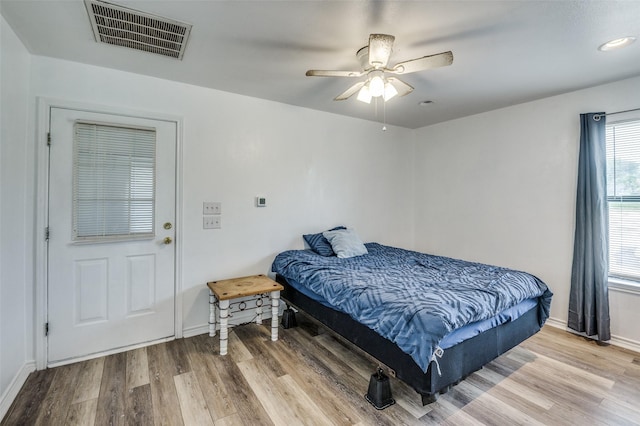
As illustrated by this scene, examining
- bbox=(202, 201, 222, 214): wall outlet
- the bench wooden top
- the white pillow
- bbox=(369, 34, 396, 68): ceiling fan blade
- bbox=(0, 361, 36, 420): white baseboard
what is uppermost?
bbox=(369, 34, 396, 68): ceiling fan blade

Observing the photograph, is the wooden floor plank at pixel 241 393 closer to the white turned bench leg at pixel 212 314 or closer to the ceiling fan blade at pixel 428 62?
the white turned bench leg at pixel 212 314

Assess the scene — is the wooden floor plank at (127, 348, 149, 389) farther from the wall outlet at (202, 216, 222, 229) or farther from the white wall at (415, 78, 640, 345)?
the white wall at (415, 78, 640, 345)

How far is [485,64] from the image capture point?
240 cm

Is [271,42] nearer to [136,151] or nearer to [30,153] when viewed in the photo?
[136,151]

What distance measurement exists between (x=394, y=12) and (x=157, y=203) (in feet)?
7.97

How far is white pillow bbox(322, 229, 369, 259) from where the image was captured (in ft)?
10.7

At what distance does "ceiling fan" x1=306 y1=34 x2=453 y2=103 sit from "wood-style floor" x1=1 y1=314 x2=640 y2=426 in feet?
6.32

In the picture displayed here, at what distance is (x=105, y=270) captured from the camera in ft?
8.29

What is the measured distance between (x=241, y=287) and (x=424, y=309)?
1.69m

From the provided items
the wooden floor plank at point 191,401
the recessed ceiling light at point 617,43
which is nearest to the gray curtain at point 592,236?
the recessed ceiling light at point 617,43


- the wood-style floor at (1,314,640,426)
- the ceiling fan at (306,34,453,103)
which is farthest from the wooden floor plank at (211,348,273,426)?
the ceiling fan at (306,34,453,103)

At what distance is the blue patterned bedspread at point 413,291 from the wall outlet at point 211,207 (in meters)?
0.82

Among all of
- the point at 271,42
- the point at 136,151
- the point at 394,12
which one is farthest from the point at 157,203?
the point at 394,12

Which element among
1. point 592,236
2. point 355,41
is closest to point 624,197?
point 592,236
